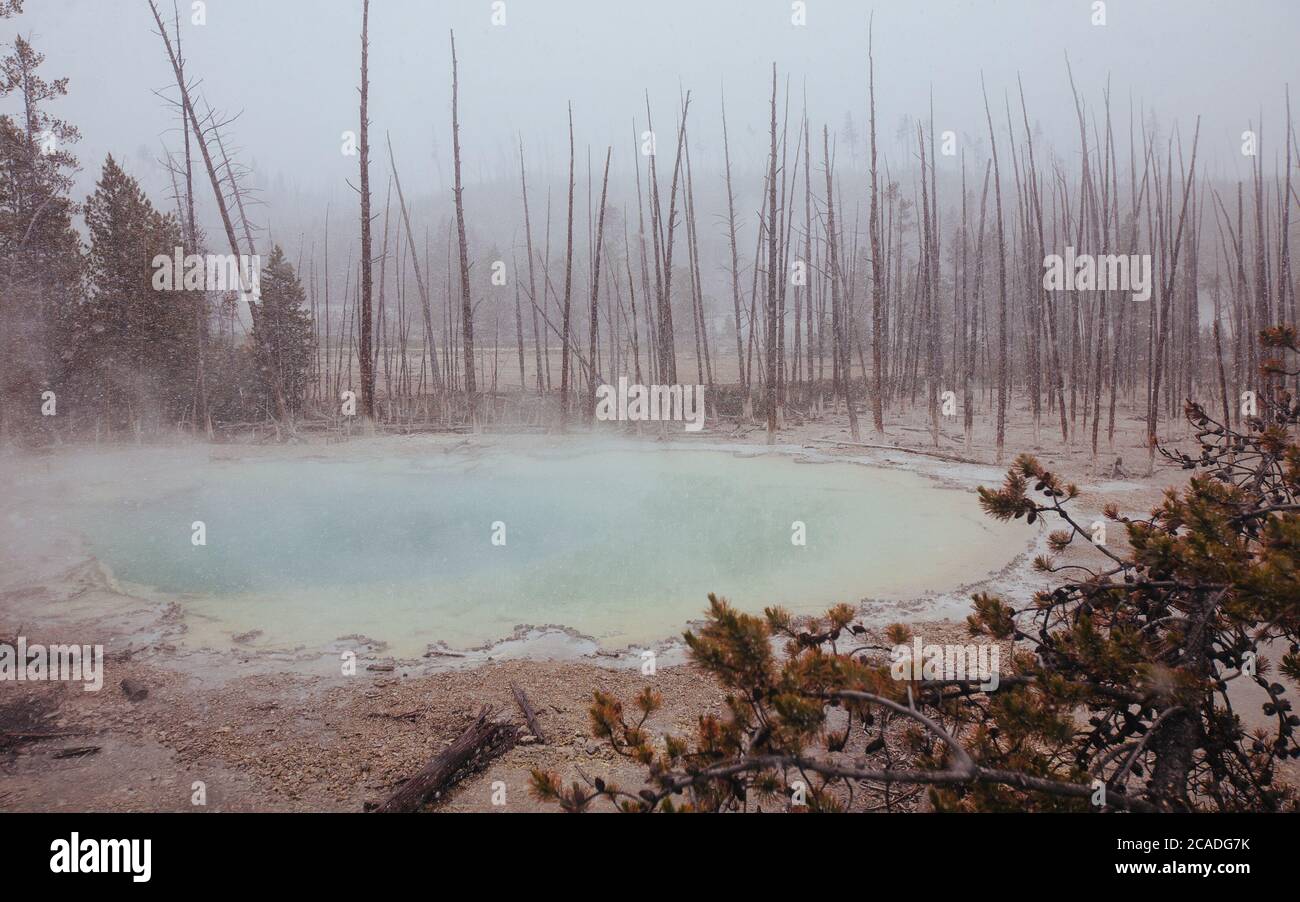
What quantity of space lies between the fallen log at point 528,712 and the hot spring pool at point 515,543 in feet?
3.48

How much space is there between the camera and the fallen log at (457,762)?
253 cm

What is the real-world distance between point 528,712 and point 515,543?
3.75 metres

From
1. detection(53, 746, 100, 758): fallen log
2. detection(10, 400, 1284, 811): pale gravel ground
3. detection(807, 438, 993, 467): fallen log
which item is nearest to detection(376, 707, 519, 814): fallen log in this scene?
detection(10, 400, 1284, 811): pale gravel ground

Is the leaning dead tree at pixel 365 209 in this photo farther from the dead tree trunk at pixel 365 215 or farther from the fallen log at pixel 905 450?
the fallen log at pixel 905 450

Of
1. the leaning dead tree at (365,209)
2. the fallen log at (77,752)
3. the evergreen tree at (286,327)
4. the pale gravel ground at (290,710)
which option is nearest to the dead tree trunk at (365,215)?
the leaning dead tree at (365,209)

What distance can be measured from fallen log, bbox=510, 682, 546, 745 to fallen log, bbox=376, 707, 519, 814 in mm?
89

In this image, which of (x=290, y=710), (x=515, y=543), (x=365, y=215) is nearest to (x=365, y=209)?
(x=365, y=215)

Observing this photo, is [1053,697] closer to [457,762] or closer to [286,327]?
[457,762]

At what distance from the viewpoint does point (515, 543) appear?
6.91 metres

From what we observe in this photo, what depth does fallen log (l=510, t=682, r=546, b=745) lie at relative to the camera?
10.2 ft

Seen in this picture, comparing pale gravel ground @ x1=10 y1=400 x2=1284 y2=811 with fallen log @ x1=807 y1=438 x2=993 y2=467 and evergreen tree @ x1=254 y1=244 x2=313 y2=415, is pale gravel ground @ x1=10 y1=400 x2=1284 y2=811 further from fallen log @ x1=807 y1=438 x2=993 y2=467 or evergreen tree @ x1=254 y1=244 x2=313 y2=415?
evergreen tree @ x1=254 y1=244 x2=313 y2=415

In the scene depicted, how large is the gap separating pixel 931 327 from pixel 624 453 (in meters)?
5.90
